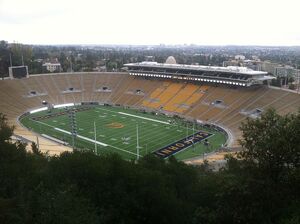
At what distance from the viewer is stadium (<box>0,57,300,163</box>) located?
1683 inches

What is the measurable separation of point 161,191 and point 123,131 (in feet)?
113

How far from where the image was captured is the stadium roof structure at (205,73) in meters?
56.5

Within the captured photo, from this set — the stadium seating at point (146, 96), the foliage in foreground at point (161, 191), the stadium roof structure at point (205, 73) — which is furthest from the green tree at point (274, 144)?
the stadium roof structure at point (205, 73)

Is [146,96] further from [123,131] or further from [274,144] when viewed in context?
[274,144]

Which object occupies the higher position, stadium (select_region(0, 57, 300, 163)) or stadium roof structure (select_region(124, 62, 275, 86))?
stadium roof structure (select_region(124, 62, 275, 86))

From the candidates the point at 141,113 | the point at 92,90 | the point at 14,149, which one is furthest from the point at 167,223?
the point at 92,90

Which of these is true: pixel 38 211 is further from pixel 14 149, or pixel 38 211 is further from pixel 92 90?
pixel 92 90

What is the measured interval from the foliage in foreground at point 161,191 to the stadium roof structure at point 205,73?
42.4 meters

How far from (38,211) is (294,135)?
409 inches

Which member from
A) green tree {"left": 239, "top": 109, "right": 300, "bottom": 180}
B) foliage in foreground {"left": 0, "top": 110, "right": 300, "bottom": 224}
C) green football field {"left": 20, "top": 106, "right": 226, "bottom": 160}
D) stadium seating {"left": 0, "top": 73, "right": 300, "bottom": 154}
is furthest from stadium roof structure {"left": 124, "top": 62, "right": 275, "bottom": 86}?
green tree {"left": 239, "top": 109, "right": 300, "bottom": 180}

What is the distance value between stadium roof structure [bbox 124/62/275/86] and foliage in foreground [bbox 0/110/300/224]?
42395mm

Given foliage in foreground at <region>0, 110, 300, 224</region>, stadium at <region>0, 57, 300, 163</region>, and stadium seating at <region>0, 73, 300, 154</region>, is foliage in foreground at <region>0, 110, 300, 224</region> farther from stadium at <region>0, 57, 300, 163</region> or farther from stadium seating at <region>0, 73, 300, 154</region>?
stadium seating at <region>0, 73, 300, 154</region>

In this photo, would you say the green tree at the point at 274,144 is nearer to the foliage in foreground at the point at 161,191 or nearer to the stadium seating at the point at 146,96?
the foliage in foreground at the point at 161,191

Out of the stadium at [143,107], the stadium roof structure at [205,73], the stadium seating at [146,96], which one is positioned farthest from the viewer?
the stadium roof structure at [205,73]
